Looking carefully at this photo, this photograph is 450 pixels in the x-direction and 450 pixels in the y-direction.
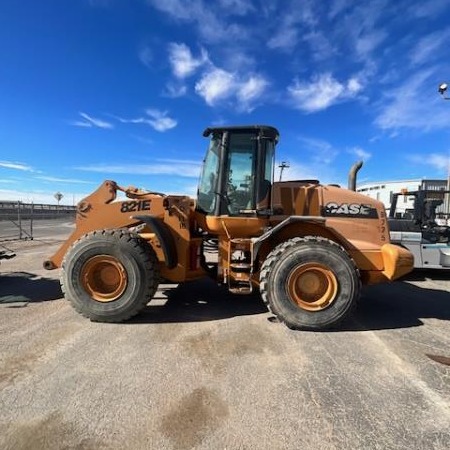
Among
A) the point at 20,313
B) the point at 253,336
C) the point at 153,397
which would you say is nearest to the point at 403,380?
the point at 253,336

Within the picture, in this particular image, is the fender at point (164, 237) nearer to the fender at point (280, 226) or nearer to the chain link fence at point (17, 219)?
the fender at point (280, 226)

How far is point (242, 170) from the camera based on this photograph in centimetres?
603

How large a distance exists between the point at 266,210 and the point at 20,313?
3.93 metres

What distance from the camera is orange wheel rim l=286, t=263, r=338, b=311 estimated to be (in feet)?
17.3

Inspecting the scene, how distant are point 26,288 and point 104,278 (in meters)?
2.74

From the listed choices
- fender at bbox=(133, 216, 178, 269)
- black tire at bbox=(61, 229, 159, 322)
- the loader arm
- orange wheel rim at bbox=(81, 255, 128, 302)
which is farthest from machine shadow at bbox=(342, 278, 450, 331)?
→ the loader arm

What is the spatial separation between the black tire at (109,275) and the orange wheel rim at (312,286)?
1950 millimetres

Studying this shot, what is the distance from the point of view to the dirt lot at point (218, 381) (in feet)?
9.34

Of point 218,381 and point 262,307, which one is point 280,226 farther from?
point 218,381

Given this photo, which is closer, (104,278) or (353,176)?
(104,278)

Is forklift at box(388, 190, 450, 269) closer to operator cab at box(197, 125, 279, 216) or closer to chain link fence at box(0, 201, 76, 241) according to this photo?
operator cab at box(197, 125, 279, 216)

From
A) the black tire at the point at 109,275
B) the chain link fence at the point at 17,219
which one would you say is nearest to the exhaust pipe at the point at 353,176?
the black tire at the point at 109,275

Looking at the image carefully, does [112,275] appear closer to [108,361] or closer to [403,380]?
[108,361]

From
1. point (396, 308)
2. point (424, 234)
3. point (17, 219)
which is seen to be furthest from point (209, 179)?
point (17, 219)
